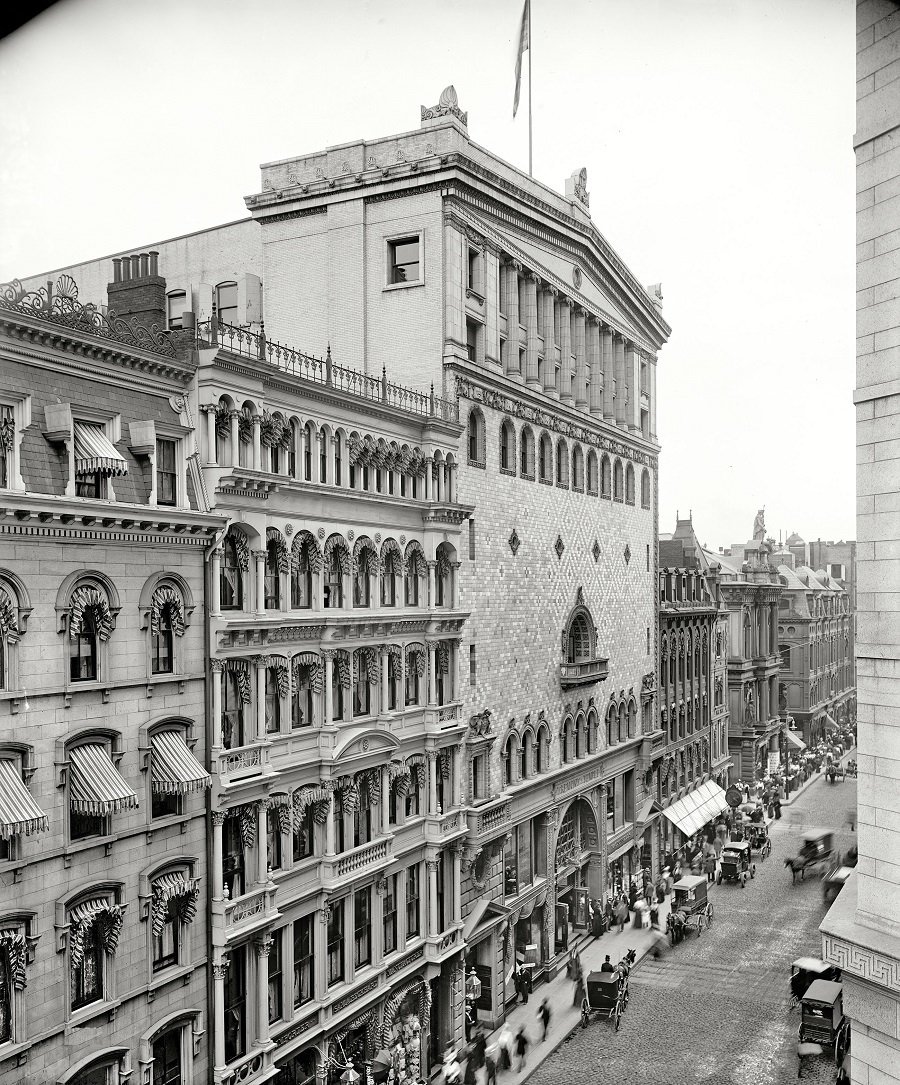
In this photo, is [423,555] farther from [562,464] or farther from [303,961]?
[303,961]

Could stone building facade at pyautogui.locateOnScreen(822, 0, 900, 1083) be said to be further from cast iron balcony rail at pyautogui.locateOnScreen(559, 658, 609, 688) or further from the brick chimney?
cast iron balcony rail at pyautogui.locateOnScreen(559, 658, 609, 688)

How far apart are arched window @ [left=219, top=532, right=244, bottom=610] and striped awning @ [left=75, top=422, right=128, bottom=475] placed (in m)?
4.02

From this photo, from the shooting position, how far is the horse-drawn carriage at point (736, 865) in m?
44.2

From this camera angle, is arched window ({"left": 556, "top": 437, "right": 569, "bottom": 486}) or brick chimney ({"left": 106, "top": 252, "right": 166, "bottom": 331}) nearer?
brick chimney ({"left": 106, "top": 252, "right": 166, "bottom": 331})

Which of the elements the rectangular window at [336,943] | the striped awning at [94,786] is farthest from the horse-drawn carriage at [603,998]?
the striped awning at [94,786]

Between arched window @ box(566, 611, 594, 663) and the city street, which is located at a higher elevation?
arched window @ box(566, 611, 594, 663)

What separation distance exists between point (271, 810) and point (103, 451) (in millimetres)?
9458

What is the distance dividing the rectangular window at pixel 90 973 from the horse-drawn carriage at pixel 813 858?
33.6 metres

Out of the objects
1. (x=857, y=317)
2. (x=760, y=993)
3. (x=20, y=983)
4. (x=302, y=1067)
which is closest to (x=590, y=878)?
(x=760, y=993)

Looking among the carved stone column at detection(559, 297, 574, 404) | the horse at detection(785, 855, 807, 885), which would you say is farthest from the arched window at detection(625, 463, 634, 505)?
the horse at detection(785, 855, 807, 885)

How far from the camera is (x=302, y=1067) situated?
22844 millimetres

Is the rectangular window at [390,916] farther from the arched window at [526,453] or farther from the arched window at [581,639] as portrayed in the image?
the arched window at [526,453]

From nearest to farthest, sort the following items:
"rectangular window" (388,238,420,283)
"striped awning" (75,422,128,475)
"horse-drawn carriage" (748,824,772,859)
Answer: "striped awning" (75,422,128,475)
"rectangular window" (388,238,420,283)
"horse-drawn carriage" (748,824,772,859)

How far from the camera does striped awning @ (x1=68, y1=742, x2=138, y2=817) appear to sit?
17266mm
